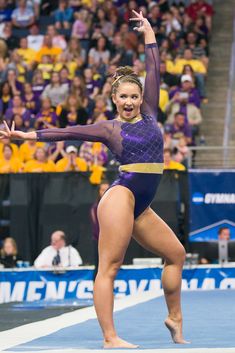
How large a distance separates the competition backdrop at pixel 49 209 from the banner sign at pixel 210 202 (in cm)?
19

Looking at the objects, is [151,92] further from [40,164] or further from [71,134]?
[40,164]

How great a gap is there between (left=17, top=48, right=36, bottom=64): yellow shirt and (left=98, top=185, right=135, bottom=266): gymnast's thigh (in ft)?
46.6

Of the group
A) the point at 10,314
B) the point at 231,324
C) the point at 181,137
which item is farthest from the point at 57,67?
the point at 231,324

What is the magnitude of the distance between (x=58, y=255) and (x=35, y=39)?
761 cm

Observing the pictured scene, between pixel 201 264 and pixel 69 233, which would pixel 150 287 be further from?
pixel 69 233

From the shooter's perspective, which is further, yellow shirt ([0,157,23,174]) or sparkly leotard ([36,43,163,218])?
yellow shirt ([0,157,23,174])

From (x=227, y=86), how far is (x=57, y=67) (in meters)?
3.00

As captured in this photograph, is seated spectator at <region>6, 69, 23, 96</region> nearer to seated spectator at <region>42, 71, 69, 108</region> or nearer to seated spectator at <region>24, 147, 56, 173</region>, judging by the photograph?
seated spectator at <region>42, 71, 69, 108</region>

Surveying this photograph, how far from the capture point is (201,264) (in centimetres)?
1455

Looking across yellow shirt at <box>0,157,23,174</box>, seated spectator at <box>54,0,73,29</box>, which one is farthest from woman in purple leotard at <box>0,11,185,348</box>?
seated spectator at <box>54,0,73,29</box>

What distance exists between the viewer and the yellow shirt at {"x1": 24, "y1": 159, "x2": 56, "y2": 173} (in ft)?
52.7

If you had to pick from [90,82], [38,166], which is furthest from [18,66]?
[38,166]

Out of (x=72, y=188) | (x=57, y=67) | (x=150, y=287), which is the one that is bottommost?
(x=150, y=287)

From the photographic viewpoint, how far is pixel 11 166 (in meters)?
16.2
